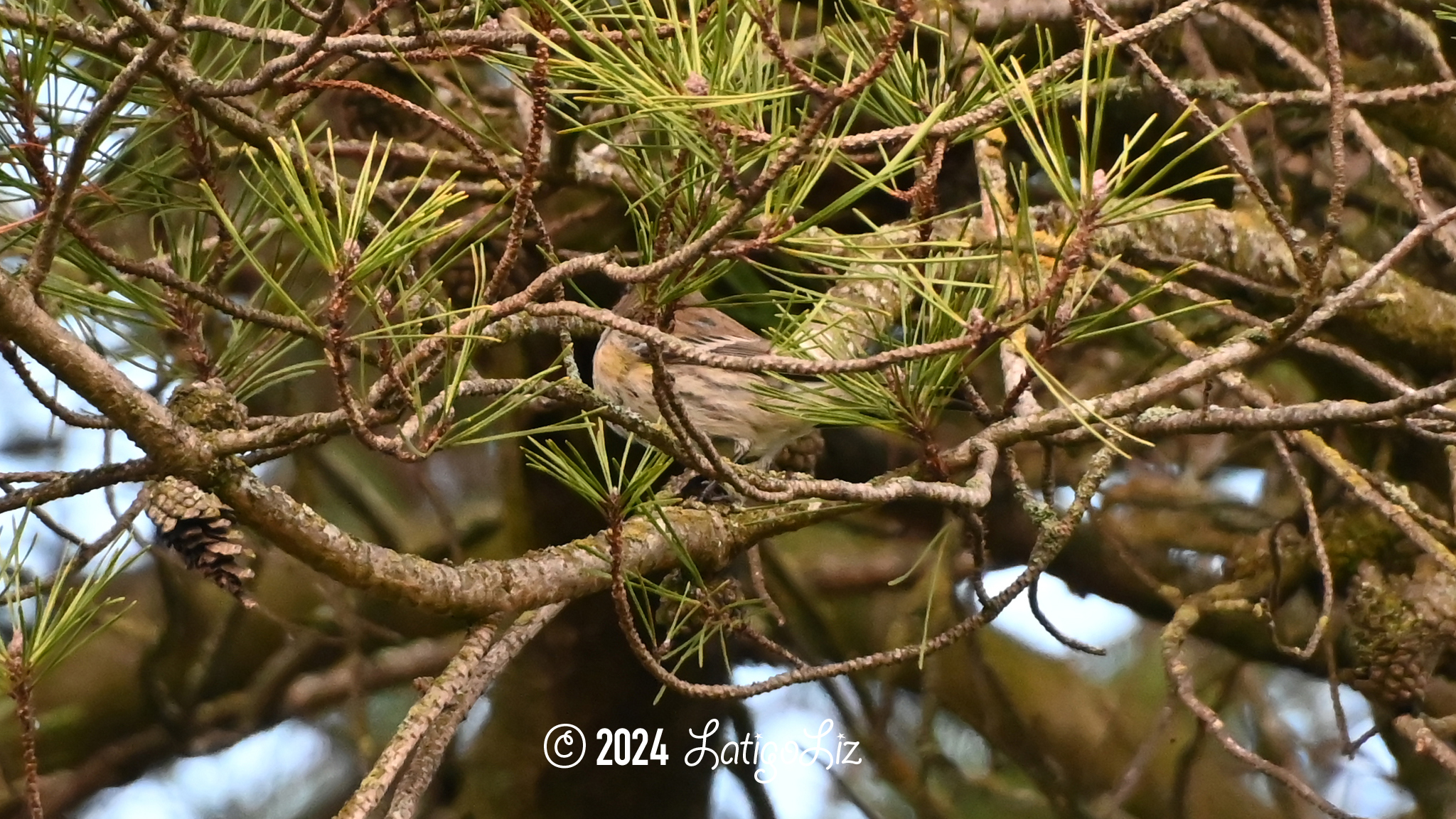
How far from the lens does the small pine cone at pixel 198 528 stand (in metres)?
0.86

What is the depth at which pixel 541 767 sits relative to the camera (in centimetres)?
231

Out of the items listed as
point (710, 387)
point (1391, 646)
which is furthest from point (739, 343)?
point (1391, 646)

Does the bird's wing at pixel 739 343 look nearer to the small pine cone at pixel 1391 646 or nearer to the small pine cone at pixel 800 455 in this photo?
the small pine cone at pixel 800 455

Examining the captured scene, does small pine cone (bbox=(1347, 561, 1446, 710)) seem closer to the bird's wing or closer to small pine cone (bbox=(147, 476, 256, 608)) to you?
the bird's wing

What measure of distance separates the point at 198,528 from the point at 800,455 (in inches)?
50.7

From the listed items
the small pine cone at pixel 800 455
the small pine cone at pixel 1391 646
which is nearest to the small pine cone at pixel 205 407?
the small pine cone at pixel 800 455

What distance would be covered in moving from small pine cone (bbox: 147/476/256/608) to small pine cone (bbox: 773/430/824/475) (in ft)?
4.09

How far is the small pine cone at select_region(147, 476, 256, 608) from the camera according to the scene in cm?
86

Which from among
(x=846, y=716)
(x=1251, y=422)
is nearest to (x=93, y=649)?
(x=846, y=716)

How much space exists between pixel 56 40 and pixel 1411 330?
5.32 feet

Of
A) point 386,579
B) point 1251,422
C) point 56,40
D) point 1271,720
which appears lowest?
point 386,579

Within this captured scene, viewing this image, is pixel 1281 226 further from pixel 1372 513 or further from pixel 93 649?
pixel 93 649

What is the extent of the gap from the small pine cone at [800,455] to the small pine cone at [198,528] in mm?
1246

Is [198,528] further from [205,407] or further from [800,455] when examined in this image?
[800,455]
